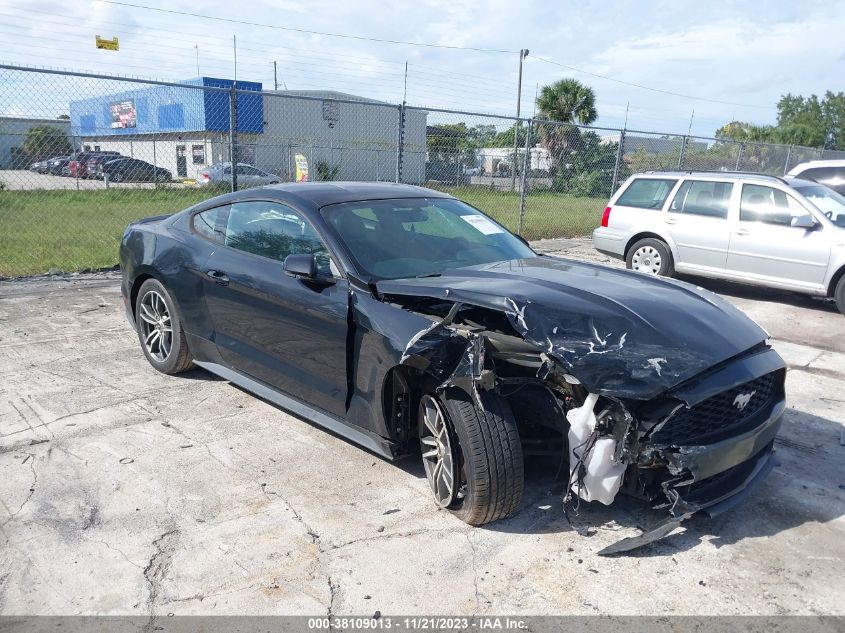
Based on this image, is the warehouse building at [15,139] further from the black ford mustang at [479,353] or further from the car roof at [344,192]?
the car roof at [344,192]

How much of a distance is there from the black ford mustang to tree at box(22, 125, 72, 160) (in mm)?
5296

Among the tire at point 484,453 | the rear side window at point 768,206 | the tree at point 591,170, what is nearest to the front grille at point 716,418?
the tire at point 484,453

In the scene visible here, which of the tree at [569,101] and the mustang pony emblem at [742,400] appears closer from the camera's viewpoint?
the mustang pony emblem at [742,400]

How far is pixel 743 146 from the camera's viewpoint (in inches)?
722

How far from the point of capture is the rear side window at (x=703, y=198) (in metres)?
8.99

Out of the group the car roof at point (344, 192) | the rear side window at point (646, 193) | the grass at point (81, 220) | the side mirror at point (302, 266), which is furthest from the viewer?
the rear side window at point (646, 193)

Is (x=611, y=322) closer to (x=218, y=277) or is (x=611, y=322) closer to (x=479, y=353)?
(x=479, y=353)

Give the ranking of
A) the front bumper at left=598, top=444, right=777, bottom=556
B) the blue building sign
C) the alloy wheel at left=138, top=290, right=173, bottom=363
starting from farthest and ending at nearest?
the blue building sign → the alloy wheel at left=138, top=290, right=173, bottom=363 → the front bumper at left=598, top=444, right=777, bottom=556

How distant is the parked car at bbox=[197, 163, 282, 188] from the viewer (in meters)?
12.0

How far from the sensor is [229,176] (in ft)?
40.0

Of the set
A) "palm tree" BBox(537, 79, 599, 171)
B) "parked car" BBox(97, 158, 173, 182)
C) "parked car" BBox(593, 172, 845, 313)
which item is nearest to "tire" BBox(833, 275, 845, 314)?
"parked car" BBox(593, 172, 845, 313)

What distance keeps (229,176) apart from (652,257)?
24.5ft

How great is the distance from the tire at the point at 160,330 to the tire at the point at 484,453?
8.29 feet

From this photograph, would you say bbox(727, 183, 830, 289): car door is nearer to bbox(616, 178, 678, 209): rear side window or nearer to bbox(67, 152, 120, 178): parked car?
bbox(616, 178, 678, 209): rear side window
